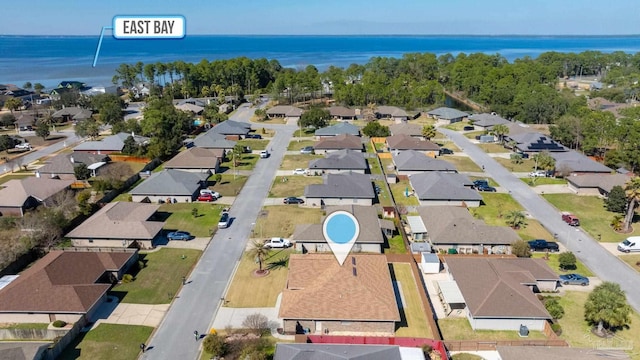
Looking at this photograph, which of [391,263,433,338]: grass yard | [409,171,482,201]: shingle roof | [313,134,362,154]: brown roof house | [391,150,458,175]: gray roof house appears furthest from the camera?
[313,134,362,154]: brown roof house

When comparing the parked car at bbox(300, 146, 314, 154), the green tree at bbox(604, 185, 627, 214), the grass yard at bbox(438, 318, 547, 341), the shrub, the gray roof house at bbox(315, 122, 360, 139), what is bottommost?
the grass yard at bbox(438, 318, 547, 341)

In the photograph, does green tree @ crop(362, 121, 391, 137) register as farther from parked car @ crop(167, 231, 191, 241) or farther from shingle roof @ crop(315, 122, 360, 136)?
parked car @ crop(167, 231, 191, 241)

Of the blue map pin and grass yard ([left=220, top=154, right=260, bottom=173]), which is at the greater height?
the blue map pin

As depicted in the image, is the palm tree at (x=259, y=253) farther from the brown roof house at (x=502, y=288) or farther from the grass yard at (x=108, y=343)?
the brown roof house at (x=502, y=288)

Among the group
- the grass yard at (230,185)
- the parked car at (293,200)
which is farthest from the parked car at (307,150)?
the parked car at (293,200)

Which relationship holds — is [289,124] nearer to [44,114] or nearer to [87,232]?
[44,114]

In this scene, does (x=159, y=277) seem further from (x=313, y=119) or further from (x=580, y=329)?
(x=313, y=119)

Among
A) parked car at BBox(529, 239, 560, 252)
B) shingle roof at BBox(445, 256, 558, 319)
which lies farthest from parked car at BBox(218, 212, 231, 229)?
parked car at BBox(529, 239, 560, 252)
